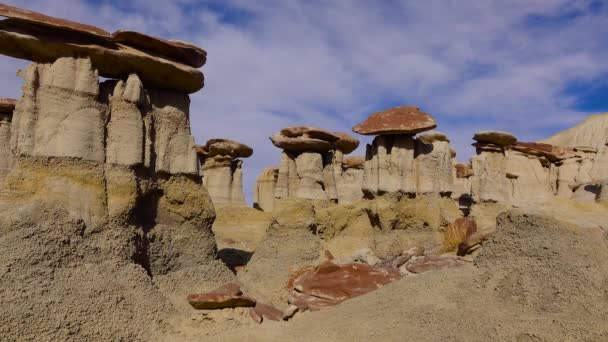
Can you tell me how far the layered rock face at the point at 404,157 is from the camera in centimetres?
1232

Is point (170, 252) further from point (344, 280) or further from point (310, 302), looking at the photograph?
point (344, 280)

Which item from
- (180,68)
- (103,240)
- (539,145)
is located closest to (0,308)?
(103,240)

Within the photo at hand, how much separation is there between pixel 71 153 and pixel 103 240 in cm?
122

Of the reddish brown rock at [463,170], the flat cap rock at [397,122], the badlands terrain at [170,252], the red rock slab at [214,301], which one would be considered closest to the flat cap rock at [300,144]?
the flat cap rock at [397,122]

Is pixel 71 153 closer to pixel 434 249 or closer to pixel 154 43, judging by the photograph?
pixel 154 43

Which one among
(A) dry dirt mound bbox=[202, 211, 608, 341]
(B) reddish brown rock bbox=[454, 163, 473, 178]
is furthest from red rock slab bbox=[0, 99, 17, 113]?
(B) reddish brown rock bbox=[454, 163, 473, 178]

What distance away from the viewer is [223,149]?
20562mm

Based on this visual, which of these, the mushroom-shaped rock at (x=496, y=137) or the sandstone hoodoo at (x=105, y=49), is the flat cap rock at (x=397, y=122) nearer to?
the mushroom-shaped rock at (x=496, y=137)

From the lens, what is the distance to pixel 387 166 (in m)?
12.5

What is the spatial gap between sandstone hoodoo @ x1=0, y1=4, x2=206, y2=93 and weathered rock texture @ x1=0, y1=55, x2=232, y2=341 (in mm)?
169

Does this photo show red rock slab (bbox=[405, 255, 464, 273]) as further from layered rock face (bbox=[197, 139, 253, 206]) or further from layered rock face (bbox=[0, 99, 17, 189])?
layered rock face (bbox=[197, 139, 253, 206])

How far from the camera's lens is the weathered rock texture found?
6543 millimetres

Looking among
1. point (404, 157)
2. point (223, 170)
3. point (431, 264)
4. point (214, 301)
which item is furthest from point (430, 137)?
point (223, 170)

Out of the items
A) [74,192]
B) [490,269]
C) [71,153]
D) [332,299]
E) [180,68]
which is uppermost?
[180,68]
